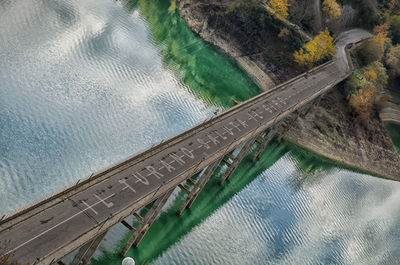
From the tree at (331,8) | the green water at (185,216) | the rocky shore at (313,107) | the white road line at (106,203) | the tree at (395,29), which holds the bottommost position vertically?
the green water at (185,216)

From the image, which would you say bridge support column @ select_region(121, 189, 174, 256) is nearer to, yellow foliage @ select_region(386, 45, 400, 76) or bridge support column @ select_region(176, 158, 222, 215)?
bridge support column @ select_region(176, 158, 222, 215)

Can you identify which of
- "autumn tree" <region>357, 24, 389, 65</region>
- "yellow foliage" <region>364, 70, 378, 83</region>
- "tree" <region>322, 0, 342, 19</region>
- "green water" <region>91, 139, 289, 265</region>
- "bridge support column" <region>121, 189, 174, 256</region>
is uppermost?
"tree" <region>322, 0, 342, 19</region>

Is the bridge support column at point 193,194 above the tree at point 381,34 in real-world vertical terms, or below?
below

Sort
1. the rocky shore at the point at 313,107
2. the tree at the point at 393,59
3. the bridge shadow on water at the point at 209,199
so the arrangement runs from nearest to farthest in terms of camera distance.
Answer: the bridge shadow on water at the point at 209,199 → the rocky shore at the point at 313,107 → the tree at the point at 393,59

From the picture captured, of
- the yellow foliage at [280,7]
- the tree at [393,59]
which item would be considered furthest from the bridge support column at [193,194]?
the tree at [393,59]

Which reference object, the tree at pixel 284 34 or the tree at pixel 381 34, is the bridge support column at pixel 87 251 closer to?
the tree at pixel 284 34

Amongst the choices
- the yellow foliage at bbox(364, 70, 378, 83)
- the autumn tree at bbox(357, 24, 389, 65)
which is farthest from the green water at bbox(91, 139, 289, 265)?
the autumn tree at bbox(357, 24, 389, 65)

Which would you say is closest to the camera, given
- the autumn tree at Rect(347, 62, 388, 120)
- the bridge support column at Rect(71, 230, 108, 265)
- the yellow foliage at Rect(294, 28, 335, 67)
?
the bridge support column at Rect(71, 230, 108, 265)
